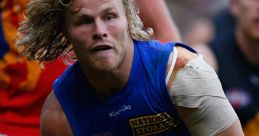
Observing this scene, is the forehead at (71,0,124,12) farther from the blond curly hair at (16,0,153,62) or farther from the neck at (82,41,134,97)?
the neck at (82,41,134,97)

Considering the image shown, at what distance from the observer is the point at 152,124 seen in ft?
13.1

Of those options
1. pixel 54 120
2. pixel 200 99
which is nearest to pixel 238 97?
pixel 54 120

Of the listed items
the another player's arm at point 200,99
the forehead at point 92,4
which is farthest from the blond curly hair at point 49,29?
the another player's arm at point 200,99

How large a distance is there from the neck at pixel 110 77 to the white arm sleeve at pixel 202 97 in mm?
224

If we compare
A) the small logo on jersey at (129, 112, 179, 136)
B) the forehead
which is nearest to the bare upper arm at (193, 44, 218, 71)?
the small logo on jersey at (129, 112, 179, 136)

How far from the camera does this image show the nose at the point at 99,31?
151 inches

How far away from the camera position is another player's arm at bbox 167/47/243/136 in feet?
12.8

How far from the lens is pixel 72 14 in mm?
3971

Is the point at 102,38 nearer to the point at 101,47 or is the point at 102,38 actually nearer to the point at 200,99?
the point at 101,47

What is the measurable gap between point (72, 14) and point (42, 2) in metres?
0.20

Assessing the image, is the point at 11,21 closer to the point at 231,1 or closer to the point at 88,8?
the point at 88,8

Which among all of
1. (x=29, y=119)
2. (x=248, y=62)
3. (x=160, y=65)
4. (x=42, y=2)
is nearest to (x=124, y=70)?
(x=160, y=65)

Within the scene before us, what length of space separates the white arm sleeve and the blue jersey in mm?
62

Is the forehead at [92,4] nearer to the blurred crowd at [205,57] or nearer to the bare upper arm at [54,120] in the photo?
the bare upper arm at [54,120]
